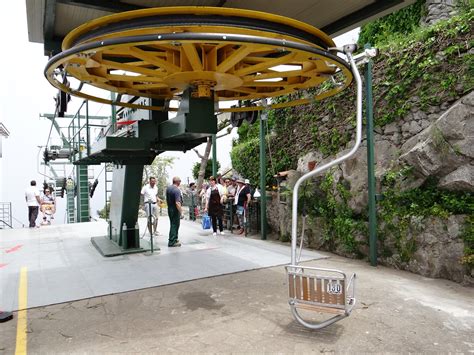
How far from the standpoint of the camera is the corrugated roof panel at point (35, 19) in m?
4.48

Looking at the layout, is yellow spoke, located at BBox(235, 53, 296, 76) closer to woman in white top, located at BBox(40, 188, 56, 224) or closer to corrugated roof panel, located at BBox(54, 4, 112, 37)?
corrugated roof panel, located at BBox(54, 4, 112, 37)

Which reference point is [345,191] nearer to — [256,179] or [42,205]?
[256,179]

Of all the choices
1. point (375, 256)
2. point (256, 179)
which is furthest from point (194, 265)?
point (256, 179)

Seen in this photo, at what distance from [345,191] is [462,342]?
4201mm

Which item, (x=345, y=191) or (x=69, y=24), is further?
(x=345, y=191)

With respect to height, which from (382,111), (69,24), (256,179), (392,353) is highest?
(69,24)

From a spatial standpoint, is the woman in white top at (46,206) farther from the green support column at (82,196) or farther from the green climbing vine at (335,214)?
the green climbing vine at (335,214)

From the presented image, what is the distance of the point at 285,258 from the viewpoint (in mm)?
7516

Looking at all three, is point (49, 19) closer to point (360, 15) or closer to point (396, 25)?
point (360, 15)

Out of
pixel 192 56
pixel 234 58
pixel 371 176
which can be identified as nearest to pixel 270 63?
pixel 234 58

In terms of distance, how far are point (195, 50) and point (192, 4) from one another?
1.27 meters

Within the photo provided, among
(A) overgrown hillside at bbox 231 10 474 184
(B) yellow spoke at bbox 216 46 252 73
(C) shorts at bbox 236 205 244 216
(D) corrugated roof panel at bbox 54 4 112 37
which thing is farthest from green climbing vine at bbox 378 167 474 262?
(D) corrugated roof panel at bbox 54 4 112 37

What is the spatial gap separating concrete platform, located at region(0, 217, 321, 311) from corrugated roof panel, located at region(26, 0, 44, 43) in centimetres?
376

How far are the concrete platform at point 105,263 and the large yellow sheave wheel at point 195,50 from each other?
3.02 m
